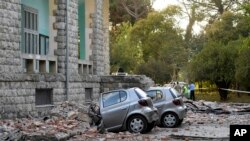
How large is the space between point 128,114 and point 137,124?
426mm

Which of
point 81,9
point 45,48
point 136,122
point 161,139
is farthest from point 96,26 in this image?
point 161,139

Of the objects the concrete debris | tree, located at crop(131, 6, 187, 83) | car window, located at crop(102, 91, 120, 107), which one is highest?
tree, located at crop(131, 6, 187, 83)

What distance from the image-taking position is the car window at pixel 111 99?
1691cm

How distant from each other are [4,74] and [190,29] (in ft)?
157

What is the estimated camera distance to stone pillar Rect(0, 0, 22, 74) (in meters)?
19.4

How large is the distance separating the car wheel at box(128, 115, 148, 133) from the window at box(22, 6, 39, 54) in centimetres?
912

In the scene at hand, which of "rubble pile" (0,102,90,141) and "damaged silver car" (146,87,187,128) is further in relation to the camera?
"damaged silver car" (146,87,187,128)

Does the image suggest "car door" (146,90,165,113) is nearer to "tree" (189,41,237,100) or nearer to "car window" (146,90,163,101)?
"car window" (146,90,163,101)

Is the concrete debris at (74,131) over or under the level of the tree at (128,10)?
under

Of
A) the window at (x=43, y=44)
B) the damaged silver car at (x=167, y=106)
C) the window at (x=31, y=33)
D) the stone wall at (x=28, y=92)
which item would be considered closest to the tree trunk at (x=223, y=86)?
the stone wall at (x=28, y=92)

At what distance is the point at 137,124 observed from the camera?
1670 centimetres

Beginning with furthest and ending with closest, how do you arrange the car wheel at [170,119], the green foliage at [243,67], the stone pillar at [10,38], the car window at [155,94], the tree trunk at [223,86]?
the tree trunk at [223,86]
the green foliage at [243,67]
the car window at [155,94]
the car wheel at [170,119]
the stone pillar at [10,38]

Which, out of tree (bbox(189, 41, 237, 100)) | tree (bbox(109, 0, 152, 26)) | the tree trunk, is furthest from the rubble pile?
tree (bbox(109, 0, 152, 26))

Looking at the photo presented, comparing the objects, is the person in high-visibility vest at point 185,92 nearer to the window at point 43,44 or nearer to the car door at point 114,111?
the window at point 43,44
